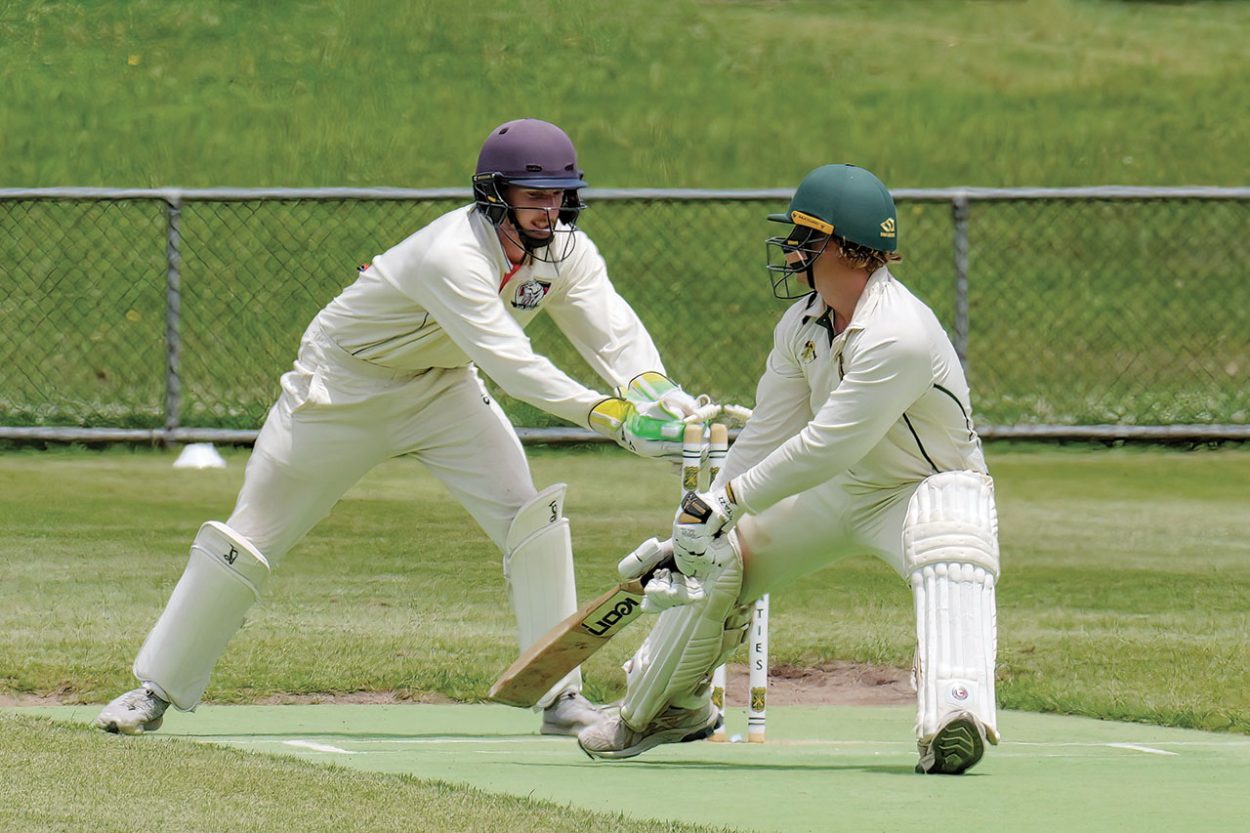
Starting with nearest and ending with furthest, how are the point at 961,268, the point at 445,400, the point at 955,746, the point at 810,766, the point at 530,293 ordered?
the point at 955,746 < the point at 810,766 < the point at 530,293 < the point at 445,400 < the point at 961,268

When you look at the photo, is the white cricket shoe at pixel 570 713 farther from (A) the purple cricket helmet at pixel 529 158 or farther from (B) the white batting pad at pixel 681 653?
(A) the purple cricket helmet at pixel 529 158

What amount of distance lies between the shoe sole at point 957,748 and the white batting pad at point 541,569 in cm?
147

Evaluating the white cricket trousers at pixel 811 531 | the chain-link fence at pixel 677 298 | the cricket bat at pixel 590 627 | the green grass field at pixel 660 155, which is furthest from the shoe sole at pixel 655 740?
the green grass field at pixel 660 155

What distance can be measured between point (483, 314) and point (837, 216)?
114 centimetres

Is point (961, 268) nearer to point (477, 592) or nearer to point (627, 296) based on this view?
point (627, 296)

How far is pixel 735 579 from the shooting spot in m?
6.30

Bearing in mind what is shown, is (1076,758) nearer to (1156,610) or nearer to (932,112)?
(1156,610)

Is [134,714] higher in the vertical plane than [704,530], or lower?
lower

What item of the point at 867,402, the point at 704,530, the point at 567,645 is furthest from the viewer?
the point at 567,645

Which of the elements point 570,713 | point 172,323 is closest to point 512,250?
point 570,713

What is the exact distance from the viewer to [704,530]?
600cm

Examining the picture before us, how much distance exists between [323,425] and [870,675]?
2572 mm

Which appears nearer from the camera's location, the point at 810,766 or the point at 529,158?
the point at 810,766

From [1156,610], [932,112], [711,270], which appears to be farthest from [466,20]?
[1156,610]
